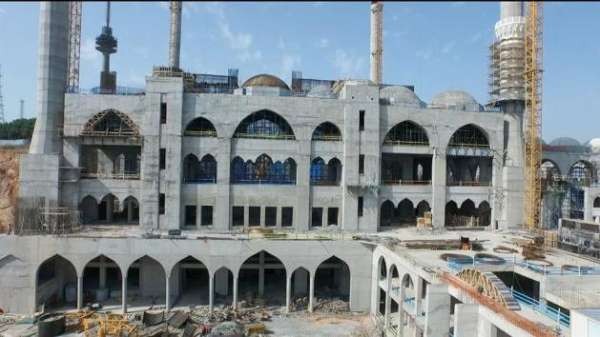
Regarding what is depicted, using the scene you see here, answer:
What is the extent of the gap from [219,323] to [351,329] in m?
8.82

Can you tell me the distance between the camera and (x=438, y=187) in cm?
3959

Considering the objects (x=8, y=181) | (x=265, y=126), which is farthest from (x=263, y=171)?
(x=8, y=181)

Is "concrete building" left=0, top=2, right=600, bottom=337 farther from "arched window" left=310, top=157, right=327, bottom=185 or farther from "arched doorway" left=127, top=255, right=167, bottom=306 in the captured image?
"arched window" left=310, top=157, right=327, bottom=185

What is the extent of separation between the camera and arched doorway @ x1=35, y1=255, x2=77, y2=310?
100.0 ft

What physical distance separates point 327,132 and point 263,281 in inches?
570

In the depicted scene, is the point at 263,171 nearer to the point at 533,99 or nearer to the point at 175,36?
the point at 175,36

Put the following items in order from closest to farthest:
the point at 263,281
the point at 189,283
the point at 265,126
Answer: the point at 263,281
the point at 189,283
the point at 265,126

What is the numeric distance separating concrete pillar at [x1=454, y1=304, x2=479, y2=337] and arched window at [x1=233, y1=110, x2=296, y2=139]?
22911 millimetres

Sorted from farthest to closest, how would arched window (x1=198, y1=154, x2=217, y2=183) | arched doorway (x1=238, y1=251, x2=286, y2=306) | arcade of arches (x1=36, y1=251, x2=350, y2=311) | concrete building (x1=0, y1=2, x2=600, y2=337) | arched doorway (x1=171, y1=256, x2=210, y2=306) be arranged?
arched window (x1=198, y1=154, x2=217, y2=183) → arched doorway (x1=238, y1=251, x2=286, y2=306) → arched doorway (x1=171, y1=256, x2=210, y2=306) → arcade of arches (x1=36, y1=251, x2=350, y2=311) → concrete building (x1=0, y1=2, x2=600, y2=337)

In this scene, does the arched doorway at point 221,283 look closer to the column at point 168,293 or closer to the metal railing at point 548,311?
the column at point 168,293

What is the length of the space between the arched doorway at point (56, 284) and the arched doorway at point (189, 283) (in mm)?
7338

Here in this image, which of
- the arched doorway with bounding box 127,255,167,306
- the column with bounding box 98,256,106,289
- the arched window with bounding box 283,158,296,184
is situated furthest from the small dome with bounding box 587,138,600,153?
the column with bounding box 98,256,106,289

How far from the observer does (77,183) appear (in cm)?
3512

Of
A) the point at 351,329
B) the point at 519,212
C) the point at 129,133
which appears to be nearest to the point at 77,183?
the point at 129,133
